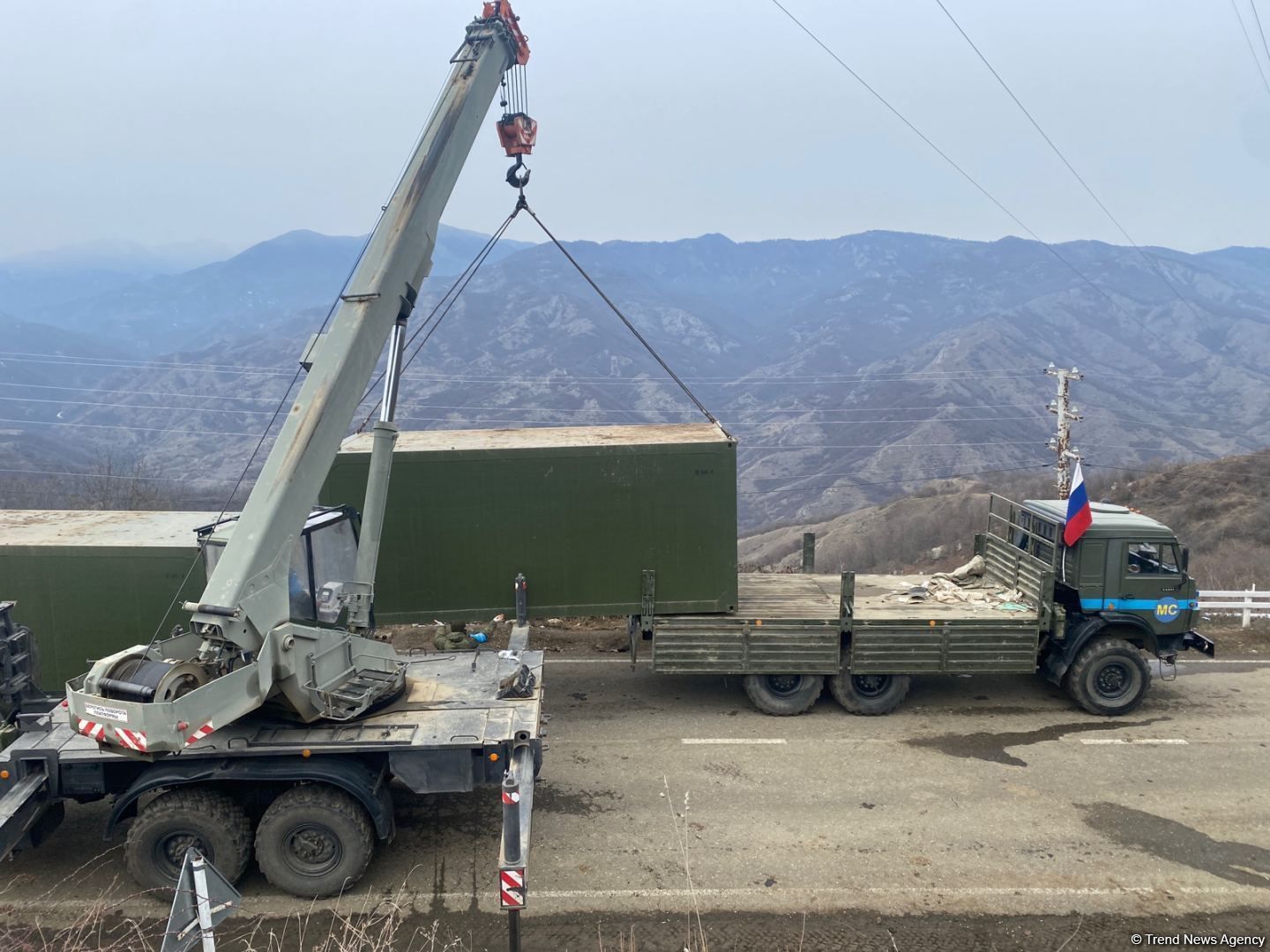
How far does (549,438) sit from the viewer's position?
1247 centimetres

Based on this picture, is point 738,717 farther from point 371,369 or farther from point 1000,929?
point 371,369

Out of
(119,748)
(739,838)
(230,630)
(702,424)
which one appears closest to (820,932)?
(739,838)

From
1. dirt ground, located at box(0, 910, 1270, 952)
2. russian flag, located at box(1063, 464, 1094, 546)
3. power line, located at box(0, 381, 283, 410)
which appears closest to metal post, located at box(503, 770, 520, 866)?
dirt ground, located at box(0, 910, 1270, 952)

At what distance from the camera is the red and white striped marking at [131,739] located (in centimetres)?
640

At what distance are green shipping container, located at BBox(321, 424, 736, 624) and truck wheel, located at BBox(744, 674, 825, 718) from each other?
112 cm

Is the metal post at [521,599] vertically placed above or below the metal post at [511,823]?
above

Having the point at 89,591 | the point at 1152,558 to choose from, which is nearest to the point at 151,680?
the point at 89,591

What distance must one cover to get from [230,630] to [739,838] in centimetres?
517

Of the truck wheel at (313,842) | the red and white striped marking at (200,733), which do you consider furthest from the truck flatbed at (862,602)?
the red and white striped marking at (200,733)

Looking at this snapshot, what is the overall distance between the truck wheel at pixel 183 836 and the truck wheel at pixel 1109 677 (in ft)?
33.2

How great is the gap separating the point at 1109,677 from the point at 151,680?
36.9ft

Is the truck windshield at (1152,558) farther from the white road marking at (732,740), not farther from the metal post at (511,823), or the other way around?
the metal post at (511,823)

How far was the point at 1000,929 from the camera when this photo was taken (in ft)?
23.6

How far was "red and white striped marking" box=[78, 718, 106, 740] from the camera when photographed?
21.5ft
